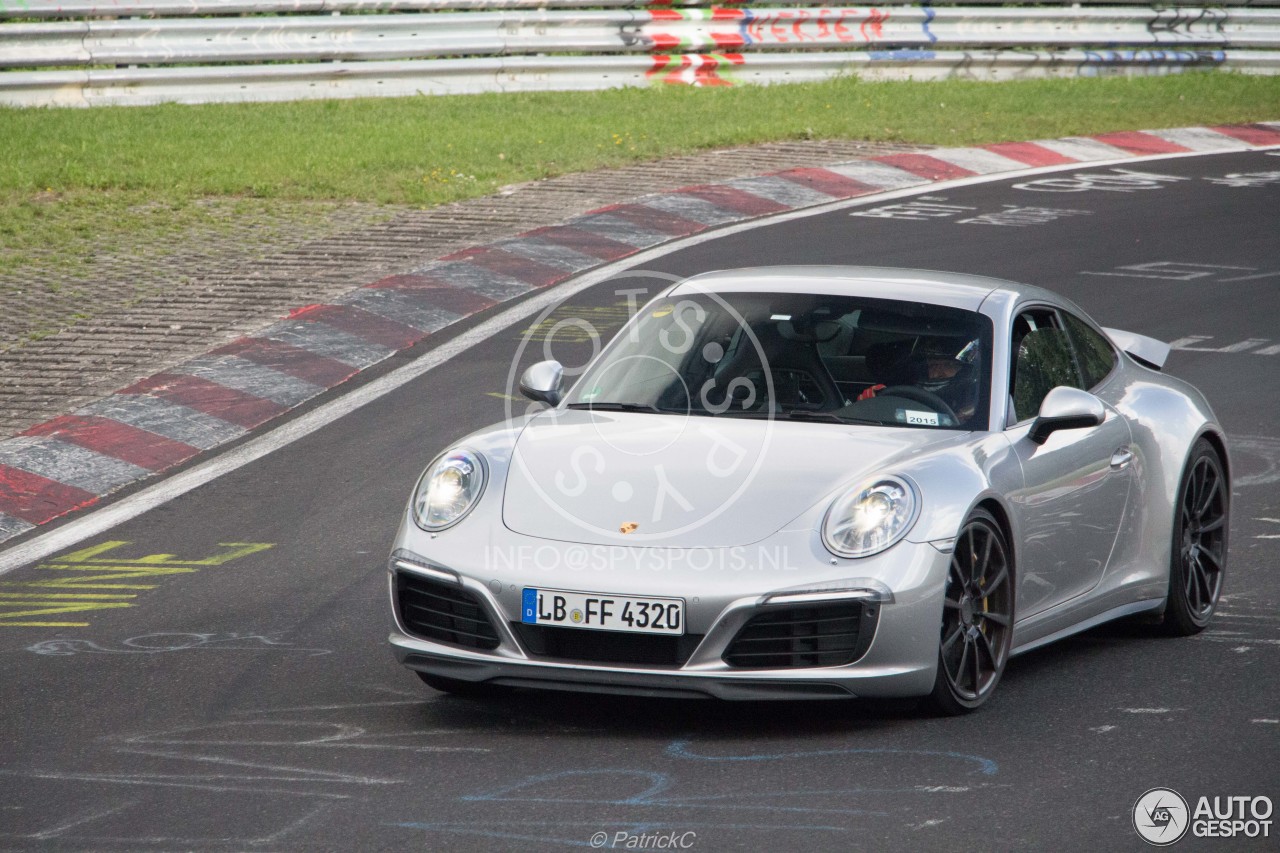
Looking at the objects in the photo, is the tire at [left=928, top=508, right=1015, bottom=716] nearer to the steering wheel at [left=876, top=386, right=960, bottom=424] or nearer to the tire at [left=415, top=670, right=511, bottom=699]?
the steering wheel at [left=876, top=386, right=960, bottom=424]

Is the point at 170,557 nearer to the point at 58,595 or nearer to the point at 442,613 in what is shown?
the point at 58,595

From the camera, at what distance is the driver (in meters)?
5.88

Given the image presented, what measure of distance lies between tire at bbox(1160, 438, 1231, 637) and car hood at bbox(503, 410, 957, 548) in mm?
1265

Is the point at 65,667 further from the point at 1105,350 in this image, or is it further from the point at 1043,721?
the point at 1105,350

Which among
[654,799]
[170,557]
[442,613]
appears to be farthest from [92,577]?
[654,799]

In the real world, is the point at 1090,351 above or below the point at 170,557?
above

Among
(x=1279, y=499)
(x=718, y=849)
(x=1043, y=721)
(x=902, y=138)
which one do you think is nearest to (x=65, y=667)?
(x=718, y=849)

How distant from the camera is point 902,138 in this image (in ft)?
59.1

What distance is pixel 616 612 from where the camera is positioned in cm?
503

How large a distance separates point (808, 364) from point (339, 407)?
13.8ft

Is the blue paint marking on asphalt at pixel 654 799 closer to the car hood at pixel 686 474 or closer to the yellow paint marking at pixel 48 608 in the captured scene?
the car hood at pixel 686 474

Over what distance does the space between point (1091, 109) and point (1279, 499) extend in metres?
13.1

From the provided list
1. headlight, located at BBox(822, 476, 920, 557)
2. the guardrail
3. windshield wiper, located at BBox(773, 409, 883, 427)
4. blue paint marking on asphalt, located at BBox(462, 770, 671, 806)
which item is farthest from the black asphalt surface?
the guardrail

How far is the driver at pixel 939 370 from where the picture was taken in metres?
5.88
